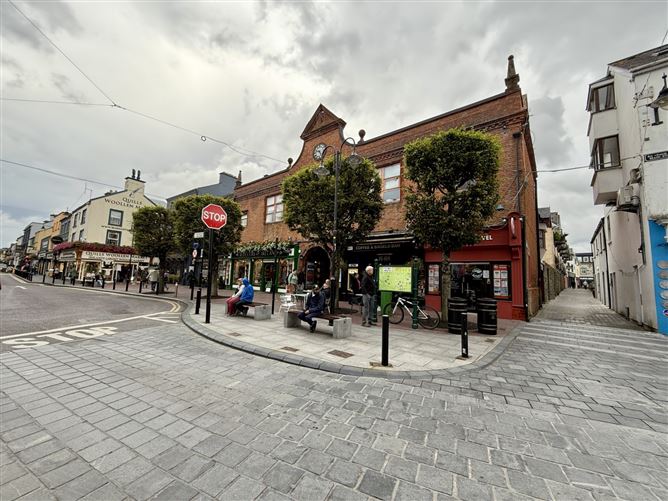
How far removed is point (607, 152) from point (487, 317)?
1019 centimetres

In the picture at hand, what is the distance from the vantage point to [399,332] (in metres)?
8.47

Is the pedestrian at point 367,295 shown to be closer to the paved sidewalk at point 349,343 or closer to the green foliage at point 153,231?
the paved sidewalk at point 349,343

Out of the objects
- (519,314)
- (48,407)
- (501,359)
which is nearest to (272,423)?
(48,407)

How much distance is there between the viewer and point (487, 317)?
836cm

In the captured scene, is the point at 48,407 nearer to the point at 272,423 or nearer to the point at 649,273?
the point at 272,423

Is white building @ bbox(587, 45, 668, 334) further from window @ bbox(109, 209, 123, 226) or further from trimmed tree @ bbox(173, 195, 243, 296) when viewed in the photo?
window @ bbox(109, 209, 123, 226)

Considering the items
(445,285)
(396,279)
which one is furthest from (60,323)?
(445,285)

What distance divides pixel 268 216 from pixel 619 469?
2210 cm

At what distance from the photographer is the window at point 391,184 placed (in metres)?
15.5

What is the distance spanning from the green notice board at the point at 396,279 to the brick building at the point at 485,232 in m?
4.30

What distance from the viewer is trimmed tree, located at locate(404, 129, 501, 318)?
9.03 metres

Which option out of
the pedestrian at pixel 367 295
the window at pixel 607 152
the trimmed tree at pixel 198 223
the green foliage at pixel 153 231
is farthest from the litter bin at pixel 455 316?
the green foliage at pixel 153 231

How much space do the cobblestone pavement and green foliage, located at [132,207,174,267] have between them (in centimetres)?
1508

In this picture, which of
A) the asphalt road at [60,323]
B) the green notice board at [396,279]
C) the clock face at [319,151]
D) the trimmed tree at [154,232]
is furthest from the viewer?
the clock face at [319,151]
